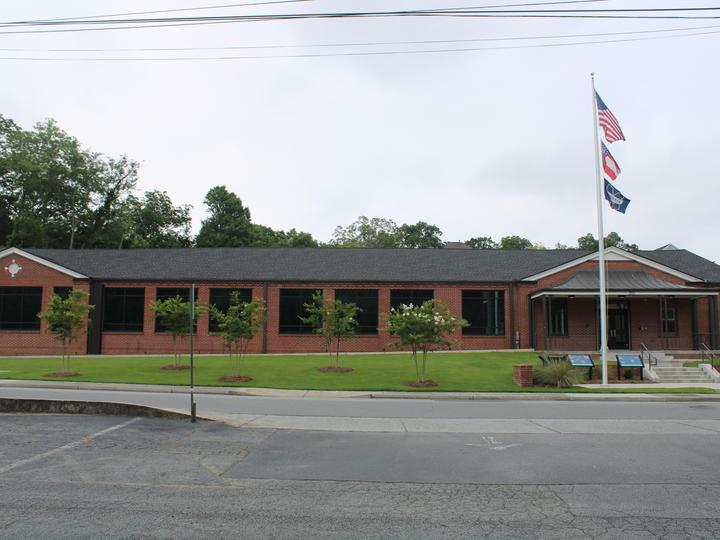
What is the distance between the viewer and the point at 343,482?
6.75m

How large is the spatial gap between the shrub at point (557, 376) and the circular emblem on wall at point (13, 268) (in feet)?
94.7

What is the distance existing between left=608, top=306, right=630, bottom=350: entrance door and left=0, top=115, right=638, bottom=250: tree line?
46.5 meters

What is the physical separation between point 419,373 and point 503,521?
639 inches

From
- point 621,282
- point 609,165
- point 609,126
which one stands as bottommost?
point 621,282

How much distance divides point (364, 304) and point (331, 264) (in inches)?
148

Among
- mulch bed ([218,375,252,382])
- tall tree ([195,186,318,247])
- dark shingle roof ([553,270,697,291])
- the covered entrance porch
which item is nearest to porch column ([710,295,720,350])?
the covered entrance porch

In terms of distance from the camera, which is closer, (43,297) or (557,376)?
(557,376)

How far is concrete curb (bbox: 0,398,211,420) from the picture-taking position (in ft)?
35.7

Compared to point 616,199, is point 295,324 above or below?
below

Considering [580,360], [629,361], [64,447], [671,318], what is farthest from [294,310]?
[64,447]

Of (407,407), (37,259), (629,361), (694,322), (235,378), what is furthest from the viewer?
(37,259)

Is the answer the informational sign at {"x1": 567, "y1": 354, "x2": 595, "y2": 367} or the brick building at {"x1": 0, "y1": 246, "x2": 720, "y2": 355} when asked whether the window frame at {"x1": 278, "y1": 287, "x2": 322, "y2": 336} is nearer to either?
the brick building at {"x1": 0, "y1": 246, "x2": 720, "y2": 355}

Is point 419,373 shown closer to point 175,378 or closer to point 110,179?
point 175,378

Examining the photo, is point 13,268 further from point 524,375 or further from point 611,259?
point 611,259
